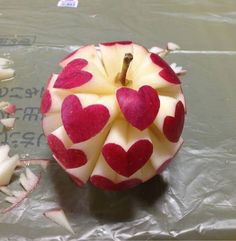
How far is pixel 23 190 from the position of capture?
612 mm

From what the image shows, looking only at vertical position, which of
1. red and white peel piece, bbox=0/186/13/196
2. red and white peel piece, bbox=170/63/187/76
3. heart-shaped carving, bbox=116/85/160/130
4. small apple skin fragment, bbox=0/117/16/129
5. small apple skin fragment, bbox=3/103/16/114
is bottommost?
red and white peel piece, bbox=0/186/13/196

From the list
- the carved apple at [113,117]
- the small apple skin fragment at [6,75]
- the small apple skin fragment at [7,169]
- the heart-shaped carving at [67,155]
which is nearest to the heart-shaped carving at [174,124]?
the carved apple at [113,117]

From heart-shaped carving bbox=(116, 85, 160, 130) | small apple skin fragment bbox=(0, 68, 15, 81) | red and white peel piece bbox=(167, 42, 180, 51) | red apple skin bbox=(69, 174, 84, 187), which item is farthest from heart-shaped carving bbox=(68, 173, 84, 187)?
red and white peel piece bbox=(167, 42, 180, 51)

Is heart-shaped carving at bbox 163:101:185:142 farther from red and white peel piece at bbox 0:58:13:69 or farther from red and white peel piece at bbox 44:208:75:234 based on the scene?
red and white peel piece at bbox 0:58:13:69

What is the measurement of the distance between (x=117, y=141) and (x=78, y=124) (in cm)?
5

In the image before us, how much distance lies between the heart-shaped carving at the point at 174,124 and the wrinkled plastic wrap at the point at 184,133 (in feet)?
0.30

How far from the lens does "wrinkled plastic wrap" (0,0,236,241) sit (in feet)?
1.90

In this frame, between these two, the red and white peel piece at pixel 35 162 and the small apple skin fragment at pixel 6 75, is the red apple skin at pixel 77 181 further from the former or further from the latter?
the small apple skin fragment at pixel 6 75

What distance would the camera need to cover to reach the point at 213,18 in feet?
3.13

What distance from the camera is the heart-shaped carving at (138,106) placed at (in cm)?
53

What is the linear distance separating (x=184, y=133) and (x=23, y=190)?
256 millimetres

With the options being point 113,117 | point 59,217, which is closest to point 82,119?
point 113,117

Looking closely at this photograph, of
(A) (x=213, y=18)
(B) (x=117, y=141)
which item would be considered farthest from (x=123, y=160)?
A: (A) (x=213, y=18)

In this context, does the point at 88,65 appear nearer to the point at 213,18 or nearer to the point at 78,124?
the point at 78,124
